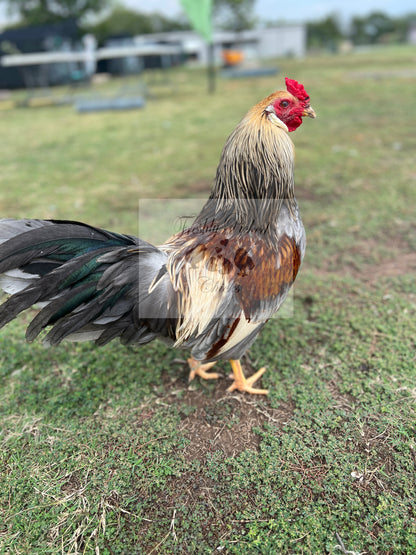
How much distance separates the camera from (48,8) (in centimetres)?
3356

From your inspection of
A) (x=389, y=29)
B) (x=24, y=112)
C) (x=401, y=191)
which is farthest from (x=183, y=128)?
(x=389, y=29)

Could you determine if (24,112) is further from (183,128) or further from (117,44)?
(117,44)

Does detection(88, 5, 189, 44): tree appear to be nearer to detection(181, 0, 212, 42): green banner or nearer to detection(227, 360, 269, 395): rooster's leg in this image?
detection(181, 0, 212, 42): green banner

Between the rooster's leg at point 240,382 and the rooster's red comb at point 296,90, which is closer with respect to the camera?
the rooster's red comb at point 296,90

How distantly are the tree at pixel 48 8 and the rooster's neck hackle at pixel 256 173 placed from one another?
40.2m

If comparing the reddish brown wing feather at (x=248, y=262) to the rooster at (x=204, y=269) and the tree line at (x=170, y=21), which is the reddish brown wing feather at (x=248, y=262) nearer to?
the rooster at (x=204, y=269)

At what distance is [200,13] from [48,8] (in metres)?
29.5

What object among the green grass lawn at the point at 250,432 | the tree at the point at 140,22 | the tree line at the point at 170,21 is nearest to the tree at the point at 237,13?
the tree line at the point at 170,21

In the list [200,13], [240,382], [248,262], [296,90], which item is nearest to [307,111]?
[296,90]

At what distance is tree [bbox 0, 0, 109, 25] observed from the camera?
33469 mm

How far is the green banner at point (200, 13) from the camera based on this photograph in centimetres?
1226

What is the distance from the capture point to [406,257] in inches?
158

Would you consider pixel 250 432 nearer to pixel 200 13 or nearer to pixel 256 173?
pixel 256 173

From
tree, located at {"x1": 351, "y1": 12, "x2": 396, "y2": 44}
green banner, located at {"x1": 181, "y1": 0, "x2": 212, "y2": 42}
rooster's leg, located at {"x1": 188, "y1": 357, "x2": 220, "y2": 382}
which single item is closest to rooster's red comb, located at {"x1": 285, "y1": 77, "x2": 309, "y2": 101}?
rooster's leg, located at {"x1": 188, "y1": 357, "x2": 220, "y2": 382}
